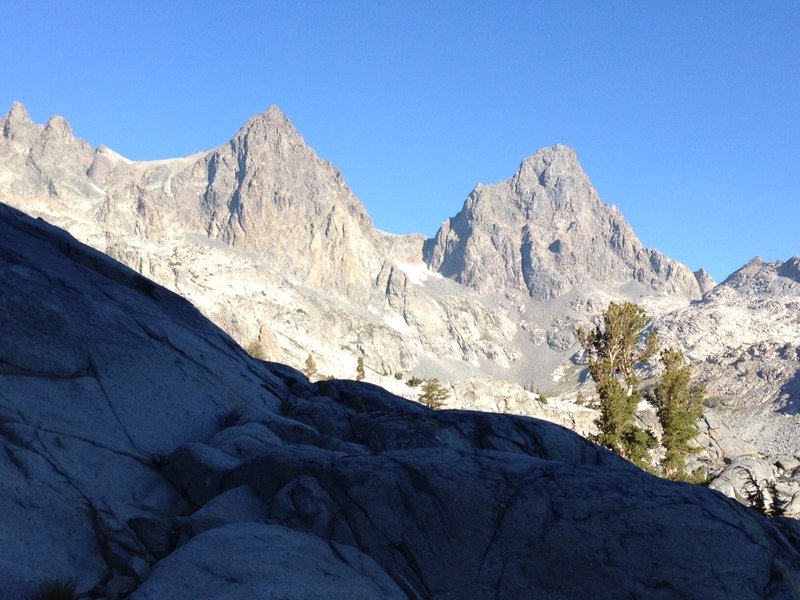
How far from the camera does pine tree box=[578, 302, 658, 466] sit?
56625 millimetres

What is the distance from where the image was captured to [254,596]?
10469 mm

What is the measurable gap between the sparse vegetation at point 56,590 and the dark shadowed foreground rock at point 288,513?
19cm

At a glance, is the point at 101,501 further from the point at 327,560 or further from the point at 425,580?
the point at 425,580

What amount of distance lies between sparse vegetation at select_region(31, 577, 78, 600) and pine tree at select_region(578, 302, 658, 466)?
5105 cm

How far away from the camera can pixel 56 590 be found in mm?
10891

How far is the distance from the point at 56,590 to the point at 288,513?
4411 mm

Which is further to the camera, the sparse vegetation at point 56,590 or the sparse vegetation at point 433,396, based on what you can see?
the sparse vegetation at point 433,396

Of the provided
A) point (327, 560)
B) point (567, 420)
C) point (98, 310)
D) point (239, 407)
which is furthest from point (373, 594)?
point (567, 420)

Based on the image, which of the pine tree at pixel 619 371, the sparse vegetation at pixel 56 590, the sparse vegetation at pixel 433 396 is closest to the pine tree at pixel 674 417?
the pine tree at pixel 619 371

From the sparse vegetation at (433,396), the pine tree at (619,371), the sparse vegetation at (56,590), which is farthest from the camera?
the sparse vegetation at (433,396)

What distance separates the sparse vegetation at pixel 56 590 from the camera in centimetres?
1078

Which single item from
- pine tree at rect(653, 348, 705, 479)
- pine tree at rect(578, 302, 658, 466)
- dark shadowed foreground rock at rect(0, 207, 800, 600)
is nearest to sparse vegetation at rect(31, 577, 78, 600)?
dark shadowed foreground rock at rect(0, 207, 800, 600)

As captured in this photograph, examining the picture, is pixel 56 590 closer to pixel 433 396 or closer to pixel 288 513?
pixel 288 513

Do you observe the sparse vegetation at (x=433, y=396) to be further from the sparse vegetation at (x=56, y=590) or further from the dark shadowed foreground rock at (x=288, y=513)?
the sparse vegetation at (x=56, y=590)
